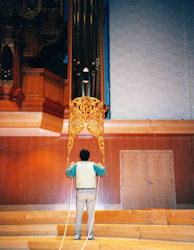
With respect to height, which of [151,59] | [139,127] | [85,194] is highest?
[151,59]

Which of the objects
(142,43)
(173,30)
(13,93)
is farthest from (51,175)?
(173,30)

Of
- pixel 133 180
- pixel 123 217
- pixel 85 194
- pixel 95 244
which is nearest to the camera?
pixel 95 244

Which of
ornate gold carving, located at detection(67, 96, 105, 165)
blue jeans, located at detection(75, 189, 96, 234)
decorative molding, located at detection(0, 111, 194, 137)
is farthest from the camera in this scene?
decorative molding, located at detection(0, 111, 194, 137)

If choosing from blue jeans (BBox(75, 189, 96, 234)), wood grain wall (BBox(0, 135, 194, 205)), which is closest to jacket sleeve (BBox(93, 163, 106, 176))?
blue jeans (BBox(75, 189, 96, 234))

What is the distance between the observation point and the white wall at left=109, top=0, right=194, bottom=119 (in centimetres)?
916

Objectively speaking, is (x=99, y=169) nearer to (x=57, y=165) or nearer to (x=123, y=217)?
(x=123, y=217)

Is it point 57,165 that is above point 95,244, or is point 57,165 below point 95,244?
above

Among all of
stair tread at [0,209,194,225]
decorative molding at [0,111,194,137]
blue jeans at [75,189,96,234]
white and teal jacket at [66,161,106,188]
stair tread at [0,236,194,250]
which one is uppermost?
decorative molding at [0,111,194,137]

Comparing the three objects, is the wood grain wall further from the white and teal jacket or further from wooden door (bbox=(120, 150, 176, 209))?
the white and teal jacket

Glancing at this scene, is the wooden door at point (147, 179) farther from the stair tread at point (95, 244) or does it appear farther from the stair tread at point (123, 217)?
the stair tread at point (95, 244)

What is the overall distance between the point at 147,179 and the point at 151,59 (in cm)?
365

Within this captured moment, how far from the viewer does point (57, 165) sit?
9.35 meters

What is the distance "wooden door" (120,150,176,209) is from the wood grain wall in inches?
7.0

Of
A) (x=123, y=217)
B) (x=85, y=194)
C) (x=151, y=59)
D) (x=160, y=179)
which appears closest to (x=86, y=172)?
(x=85, y=194)
